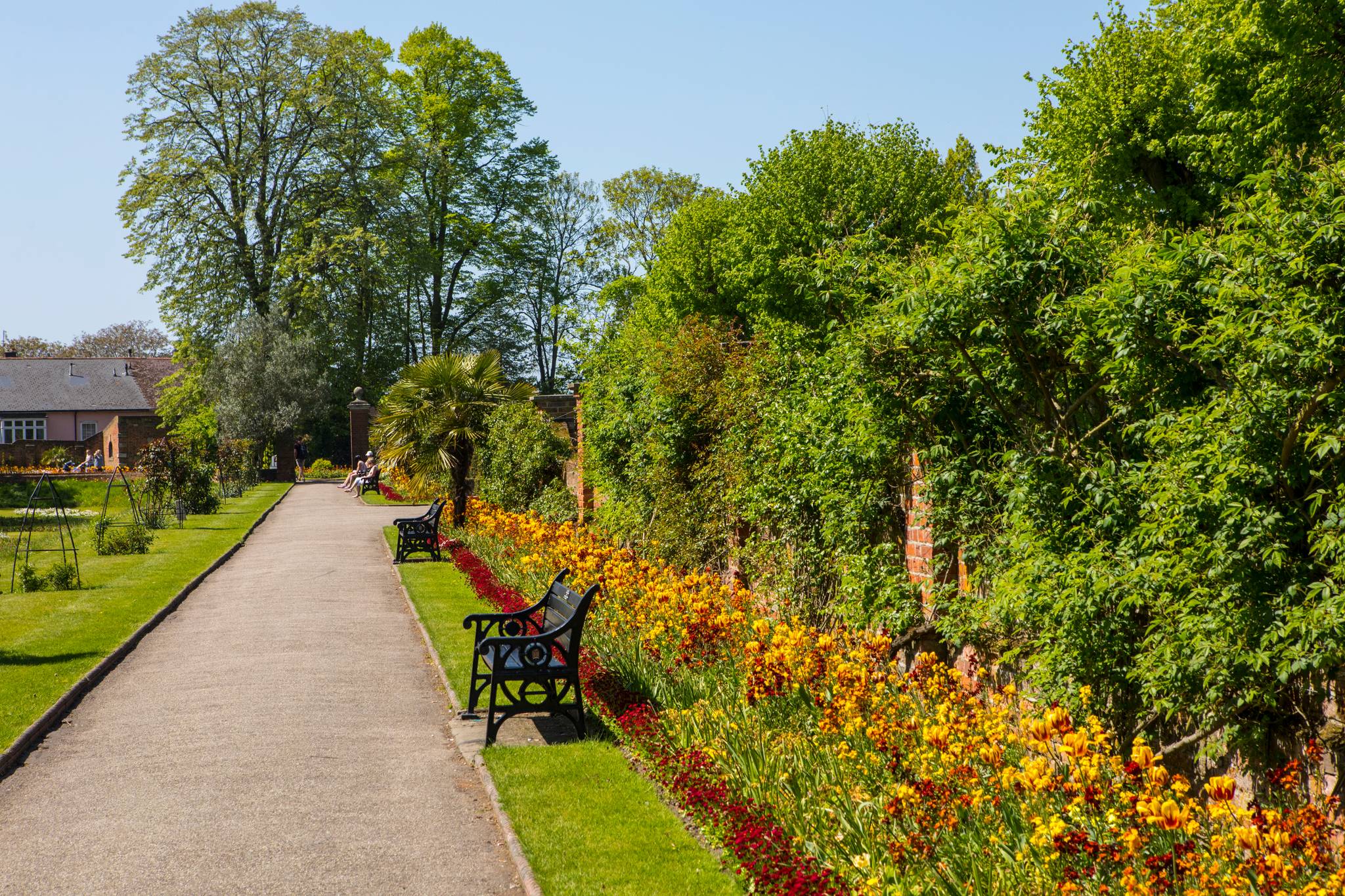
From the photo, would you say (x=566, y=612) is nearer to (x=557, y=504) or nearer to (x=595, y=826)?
(x=595, y=826)

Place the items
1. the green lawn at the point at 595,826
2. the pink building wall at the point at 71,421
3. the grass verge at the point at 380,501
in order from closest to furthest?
the green lawn at the point at 595,826 < the grass verge at the point at 380,501 < the pink building wall at the point at 71,421

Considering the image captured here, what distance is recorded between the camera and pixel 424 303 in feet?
163

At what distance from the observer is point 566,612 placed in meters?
8.00

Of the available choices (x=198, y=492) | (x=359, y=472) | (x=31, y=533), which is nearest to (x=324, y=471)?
(x=359, y=472)

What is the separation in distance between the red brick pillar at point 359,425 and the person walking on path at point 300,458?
3004 millimetres

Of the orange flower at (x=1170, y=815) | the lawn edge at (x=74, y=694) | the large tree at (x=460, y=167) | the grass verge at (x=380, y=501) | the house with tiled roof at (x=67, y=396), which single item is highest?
the large tree at (x=460, y=167)

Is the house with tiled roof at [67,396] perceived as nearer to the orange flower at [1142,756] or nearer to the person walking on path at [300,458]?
the person walking on path at [300,458]

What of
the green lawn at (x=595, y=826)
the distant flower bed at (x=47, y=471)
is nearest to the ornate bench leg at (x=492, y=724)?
the green lawn at (x=595, y=826)

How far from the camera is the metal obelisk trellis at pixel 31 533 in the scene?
15.0 m

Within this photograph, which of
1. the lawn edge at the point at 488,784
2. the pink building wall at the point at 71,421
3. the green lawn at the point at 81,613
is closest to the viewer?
the lawn edge at the point at 488,784

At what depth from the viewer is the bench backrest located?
717cm

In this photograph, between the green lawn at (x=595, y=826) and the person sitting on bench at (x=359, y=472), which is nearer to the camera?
the green lawn at (x=595, y=826)

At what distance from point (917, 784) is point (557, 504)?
41.7 ft

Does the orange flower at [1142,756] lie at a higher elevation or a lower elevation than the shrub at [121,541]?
higher
